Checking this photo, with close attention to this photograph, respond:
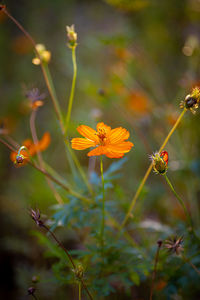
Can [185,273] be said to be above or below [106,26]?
below

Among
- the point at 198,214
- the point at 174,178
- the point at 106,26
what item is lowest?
the point at 198,214

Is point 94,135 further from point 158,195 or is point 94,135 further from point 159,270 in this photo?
point 158,195

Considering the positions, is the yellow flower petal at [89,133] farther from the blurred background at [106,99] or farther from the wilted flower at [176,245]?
the wilted flower at [176,245]

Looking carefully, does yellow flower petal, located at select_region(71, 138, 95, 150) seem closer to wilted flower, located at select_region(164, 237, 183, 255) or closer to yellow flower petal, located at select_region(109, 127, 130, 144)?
yellow flower petal, located at select_region(109, 127, 130, 144)

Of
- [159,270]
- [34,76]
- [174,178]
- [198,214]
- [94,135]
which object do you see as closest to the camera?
[94,135]

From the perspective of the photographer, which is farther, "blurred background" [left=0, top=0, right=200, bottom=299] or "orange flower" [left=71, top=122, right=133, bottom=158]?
"blurred background" [left=0, top=0, right=200, bottom=299]

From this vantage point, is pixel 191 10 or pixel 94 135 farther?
pixel 191 10

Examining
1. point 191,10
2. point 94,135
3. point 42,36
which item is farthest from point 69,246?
point 42,36

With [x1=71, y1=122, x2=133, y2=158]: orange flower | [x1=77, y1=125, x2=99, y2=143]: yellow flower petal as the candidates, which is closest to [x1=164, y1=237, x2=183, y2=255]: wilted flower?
[x1=71, y1=122, x2=133, y2=158]: orange flower
